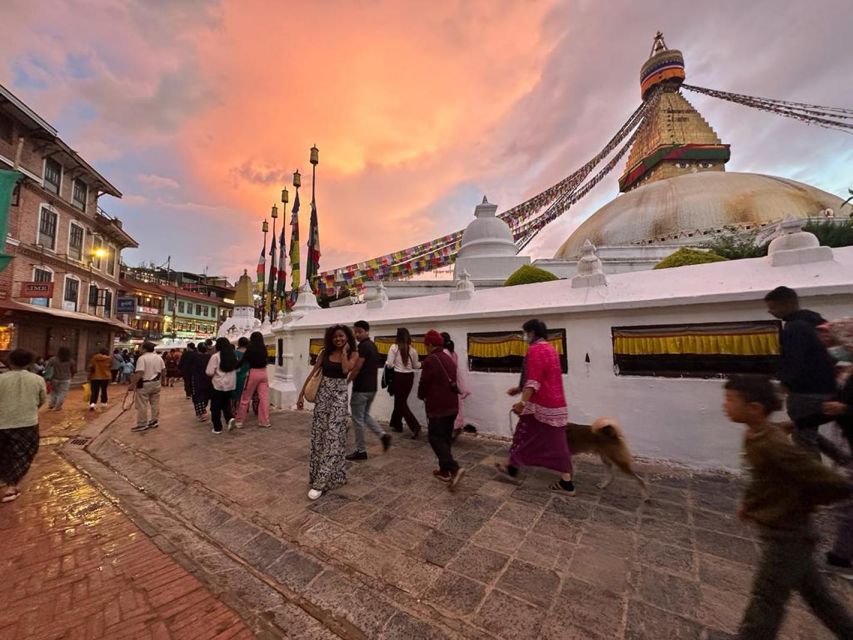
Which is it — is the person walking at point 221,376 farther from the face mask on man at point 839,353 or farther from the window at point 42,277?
the window at point 42,277

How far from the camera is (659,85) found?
1113 inches

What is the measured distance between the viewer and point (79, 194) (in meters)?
21.0

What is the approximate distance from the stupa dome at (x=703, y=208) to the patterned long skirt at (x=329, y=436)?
719 inches

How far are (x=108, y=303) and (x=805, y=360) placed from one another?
106 feet

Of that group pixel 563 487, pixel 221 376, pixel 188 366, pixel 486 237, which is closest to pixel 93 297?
pixel 188 366

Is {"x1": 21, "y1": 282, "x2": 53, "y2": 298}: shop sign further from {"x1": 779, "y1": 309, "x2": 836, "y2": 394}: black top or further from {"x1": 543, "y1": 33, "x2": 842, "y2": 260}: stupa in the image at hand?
{"x1": 543, "y1": 33, "x2": 842, "y2": 260}: stupa

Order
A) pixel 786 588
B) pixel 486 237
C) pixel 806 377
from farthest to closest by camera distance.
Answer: pixel 486 237
pixel 806 377
pixel 786 588

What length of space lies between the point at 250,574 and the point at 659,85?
128 feet

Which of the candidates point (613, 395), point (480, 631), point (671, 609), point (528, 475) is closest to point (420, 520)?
Result: point (480, 631)

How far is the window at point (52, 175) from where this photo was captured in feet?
59.6

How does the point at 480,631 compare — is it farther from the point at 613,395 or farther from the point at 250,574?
the point at 613,395

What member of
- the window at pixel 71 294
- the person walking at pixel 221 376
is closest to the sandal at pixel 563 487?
the person walking at pixel 221 376

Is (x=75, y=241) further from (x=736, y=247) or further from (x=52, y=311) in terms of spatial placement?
(x=736, y=247)

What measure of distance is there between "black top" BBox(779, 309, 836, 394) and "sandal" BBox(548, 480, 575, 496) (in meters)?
2.05
